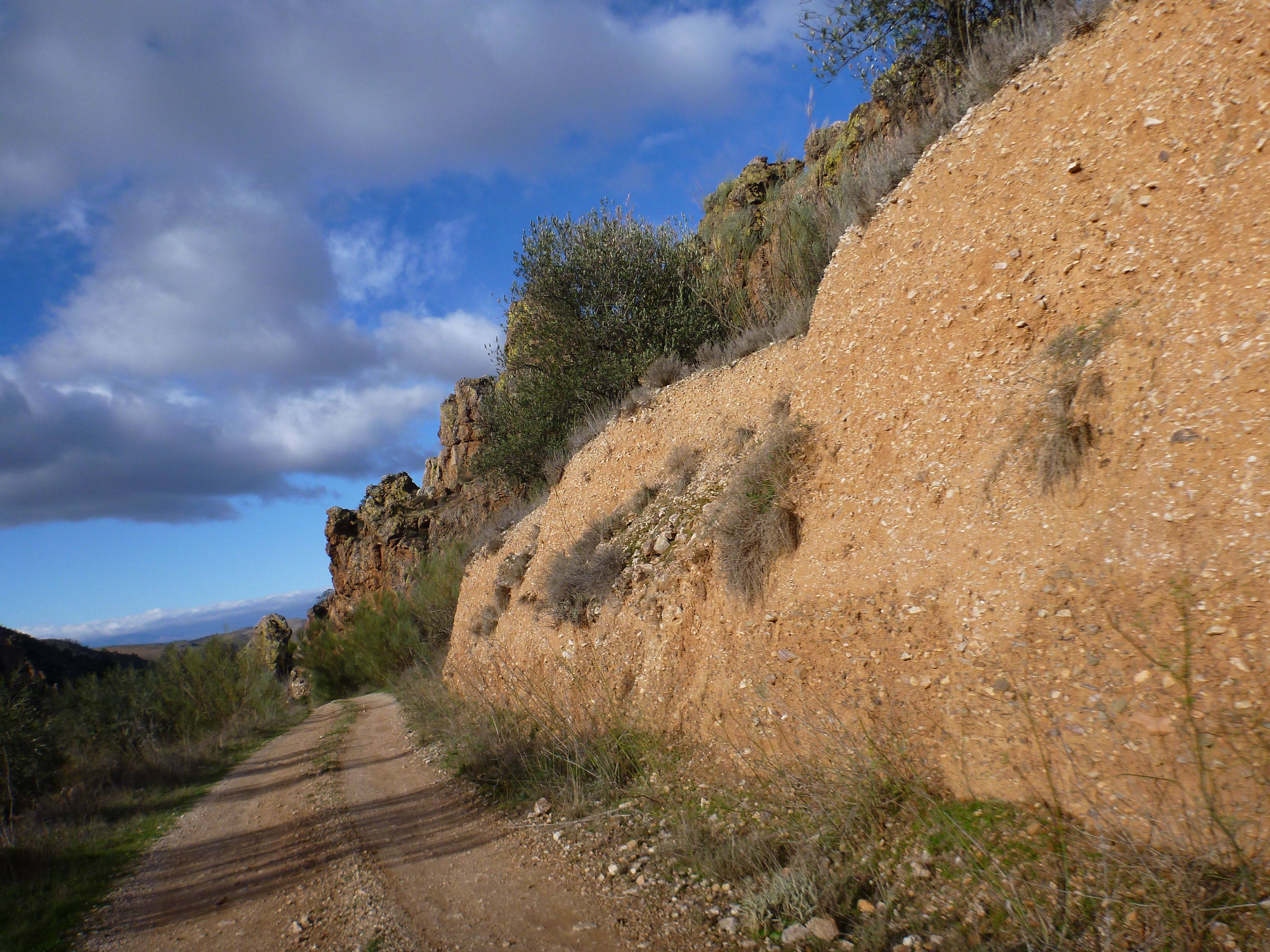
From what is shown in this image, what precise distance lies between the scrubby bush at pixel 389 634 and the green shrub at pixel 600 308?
5.14 m

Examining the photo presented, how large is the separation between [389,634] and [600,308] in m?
13.4

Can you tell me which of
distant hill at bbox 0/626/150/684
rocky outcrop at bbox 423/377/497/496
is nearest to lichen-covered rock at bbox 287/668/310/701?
distant hill at bbox 0/626/150/684

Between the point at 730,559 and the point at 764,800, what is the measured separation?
237cm

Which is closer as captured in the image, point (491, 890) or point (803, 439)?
point (491, 890)

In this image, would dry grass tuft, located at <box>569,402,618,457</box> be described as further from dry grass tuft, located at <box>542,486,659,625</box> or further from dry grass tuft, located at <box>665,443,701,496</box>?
dry grass tuft, located at <box>542,486,659,625</box>

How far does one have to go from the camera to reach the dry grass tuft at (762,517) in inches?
261

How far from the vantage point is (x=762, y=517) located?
685 cm

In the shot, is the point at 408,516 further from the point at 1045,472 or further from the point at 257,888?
the point at 1045,472

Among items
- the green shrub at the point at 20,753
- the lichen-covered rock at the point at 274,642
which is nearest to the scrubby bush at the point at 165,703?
the green shrub at the point at 20,753

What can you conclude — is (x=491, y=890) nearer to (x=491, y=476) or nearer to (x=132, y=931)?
(x=132, y=931)

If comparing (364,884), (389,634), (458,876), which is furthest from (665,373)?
(389,634)

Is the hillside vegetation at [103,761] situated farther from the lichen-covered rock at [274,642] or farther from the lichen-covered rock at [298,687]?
the lichen-covered rock at [274,642]

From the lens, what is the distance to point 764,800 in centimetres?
524

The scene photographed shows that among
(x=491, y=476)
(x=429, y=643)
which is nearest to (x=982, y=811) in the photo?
(x=429, y=643)
